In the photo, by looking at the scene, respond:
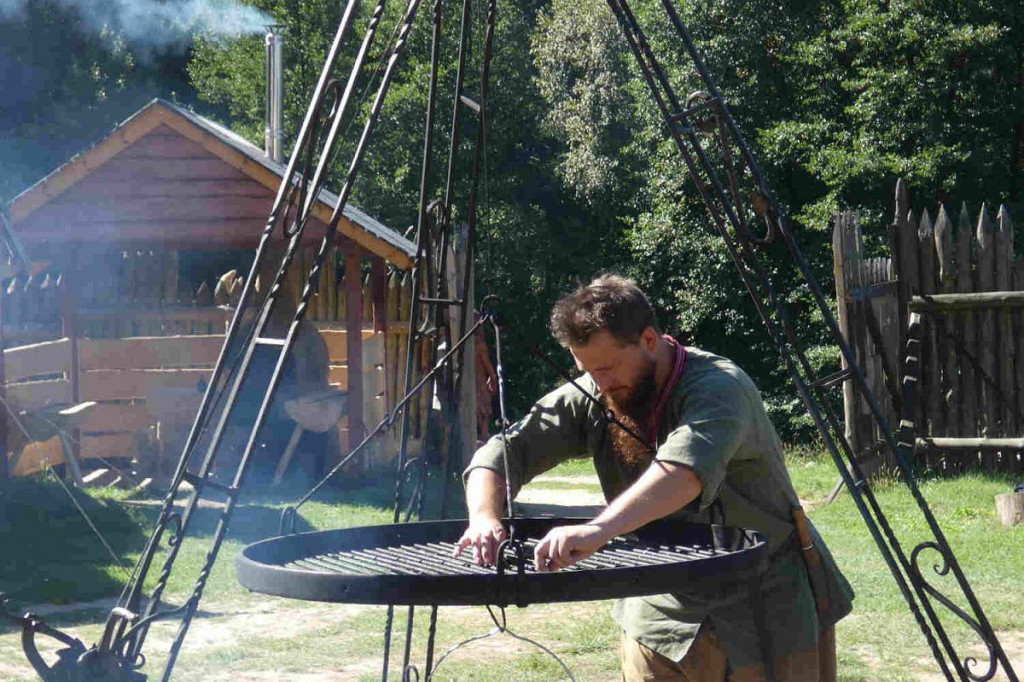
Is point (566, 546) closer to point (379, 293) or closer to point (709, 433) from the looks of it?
point (709, 433)

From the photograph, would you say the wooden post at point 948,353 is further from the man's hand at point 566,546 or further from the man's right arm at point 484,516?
the man's hand at point 566,546

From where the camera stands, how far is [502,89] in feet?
77.8

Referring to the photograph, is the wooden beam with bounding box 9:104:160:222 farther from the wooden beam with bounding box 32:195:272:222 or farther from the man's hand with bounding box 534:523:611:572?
the man's hand with bounding box 534:523:611:572

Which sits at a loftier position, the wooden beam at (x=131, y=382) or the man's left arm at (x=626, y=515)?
the man's left arm at (x=626, y=515)

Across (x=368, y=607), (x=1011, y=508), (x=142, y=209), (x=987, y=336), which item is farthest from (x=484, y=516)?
(x=142, y=209)

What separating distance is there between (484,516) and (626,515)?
→ 0.45m

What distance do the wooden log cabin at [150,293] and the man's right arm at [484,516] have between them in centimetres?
696

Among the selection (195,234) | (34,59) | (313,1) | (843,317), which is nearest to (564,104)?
(313,1)

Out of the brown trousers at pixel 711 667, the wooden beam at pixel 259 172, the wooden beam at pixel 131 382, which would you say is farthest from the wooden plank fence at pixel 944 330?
the wooden beam at pixel 131 382

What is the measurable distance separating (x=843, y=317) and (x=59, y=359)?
6.97 metres

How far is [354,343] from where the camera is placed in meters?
10.9

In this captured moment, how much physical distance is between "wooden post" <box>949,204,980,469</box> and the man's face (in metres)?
6.19

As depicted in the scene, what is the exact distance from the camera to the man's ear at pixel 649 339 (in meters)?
2.75

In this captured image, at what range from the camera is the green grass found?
5215 millimetres
